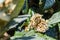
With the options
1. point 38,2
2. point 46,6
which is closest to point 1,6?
point 46,6

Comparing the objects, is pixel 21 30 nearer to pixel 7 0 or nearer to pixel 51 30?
pixel 51 30

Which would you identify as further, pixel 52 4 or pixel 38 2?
pixel 38 2

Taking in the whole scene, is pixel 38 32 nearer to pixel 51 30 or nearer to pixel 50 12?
pixel 51 30

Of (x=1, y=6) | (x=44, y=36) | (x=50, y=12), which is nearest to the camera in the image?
(x=1, y=6)

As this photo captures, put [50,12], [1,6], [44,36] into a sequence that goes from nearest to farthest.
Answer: [1,6] < [44,36] < [50,12]

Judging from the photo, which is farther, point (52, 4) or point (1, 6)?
point (52, 4)

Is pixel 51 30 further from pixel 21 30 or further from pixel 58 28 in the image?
pixel 21 30

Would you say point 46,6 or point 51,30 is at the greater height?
point 46,6

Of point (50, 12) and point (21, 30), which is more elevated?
point (50, 12)

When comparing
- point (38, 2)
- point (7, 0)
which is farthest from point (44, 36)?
point (7, 0)
